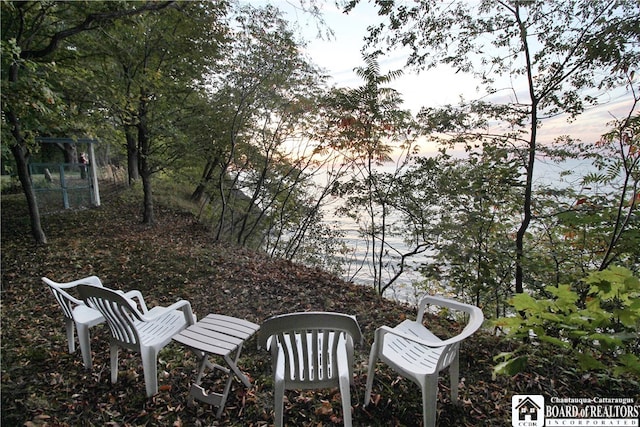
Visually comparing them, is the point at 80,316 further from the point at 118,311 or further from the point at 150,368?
the point at 150,368

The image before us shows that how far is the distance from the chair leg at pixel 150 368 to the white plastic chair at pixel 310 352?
2.72 ft

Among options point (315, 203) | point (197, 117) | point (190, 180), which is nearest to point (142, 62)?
point (197, 117)

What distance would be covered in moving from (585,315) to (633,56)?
2364 mm

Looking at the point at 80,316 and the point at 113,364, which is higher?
the point at 80,316

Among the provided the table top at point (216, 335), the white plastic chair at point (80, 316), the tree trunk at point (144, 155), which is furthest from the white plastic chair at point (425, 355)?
the tree trunk at point (144, 155)

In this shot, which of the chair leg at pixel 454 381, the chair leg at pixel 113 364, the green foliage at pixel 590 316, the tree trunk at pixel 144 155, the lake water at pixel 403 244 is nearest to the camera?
the green foliage at pixel 590 316

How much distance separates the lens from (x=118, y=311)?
76.4 inches

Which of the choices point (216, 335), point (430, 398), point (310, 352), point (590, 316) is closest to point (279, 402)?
point (310, 352)

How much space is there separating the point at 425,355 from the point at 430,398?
30cm

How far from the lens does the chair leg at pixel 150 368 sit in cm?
197

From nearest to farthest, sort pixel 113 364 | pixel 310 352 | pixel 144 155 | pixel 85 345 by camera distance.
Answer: pixel 310 352, pixel 113 364, pixel 85 345, pixel 144 155

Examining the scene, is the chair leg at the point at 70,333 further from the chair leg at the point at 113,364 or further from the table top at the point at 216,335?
the table top at the point at 216,335

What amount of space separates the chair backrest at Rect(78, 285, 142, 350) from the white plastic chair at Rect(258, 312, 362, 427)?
0.90 metres

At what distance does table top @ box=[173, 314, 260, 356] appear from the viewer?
1891 mm
